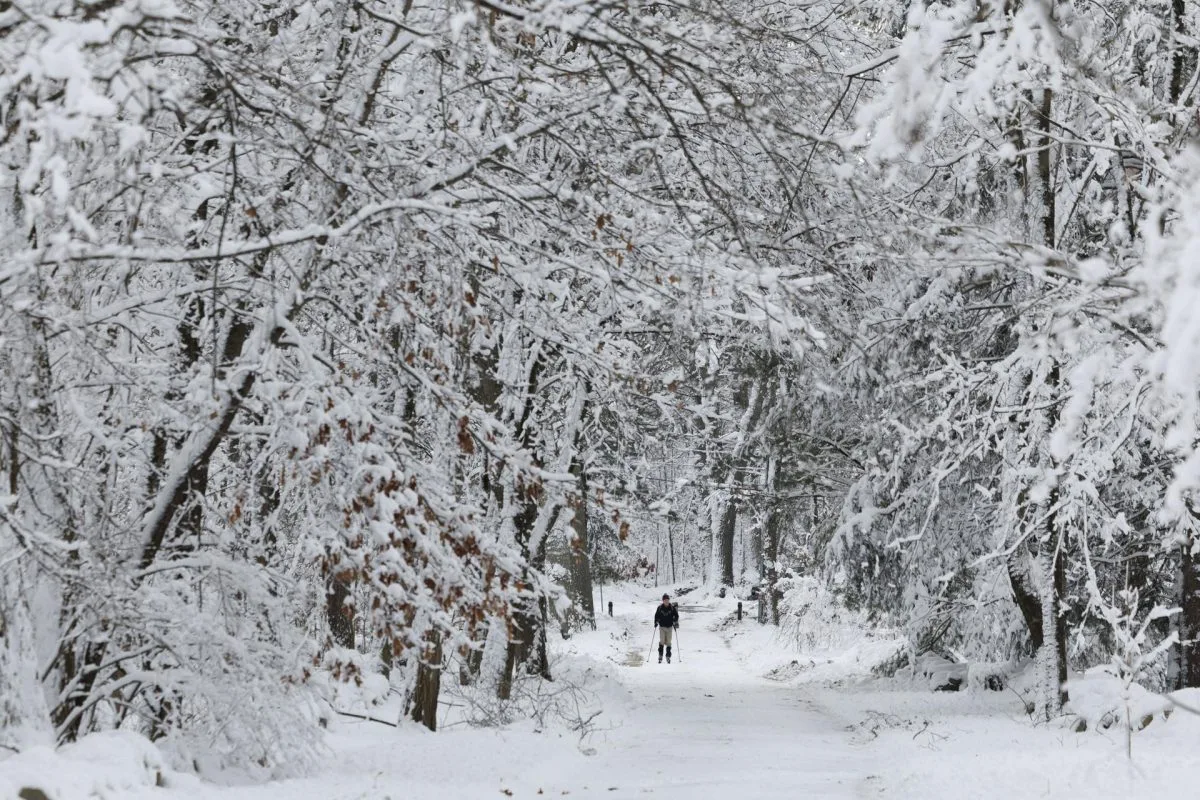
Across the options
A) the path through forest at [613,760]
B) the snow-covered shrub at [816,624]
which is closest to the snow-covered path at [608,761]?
the path through forest at [613,760]

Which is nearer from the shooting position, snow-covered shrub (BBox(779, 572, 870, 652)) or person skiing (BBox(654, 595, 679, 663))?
person skiing (BBox(654, 595, 679, 663))

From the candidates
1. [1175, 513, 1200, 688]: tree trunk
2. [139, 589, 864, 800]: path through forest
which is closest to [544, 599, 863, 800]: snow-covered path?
[139, 589, 864, 800]: path through forest

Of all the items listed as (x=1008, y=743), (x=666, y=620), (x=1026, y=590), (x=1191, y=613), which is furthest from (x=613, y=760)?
(x=666, y=620)

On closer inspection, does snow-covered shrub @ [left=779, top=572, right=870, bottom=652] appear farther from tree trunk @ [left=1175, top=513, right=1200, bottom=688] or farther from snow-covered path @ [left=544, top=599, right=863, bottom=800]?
tree trunk @ [left=1175, top=513, right=1200, bottom=688]

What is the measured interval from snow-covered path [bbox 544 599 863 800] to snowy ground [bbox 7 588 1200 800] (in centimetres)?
3

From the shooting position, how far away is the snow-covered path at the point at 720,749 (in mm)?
10586

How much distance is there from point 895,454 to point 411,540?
37.9 feet

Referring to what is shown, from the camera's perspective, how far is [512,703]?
15195 millimetres

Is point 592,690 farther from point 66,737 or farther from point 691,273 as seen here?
point 691,273

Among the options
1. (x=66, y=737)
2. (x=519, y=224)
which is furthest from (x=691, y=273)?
(x=66, y=737)

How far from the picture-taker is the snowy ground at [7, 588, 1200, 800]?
760cm

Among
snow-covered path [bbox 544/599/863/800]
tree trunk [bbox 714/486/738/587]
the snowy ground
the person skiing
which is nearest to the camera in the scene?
the snowy ground

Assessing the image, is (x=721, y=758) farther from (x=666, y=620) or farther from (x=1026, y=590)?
(x=666, y=620)

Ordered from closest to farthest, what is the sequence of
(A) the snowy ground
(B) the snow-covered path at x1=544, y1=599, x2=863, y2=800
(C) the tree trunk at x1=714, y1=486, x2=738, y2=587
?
(A) the snowy ground, (B) the snow-covered path at x1=544, y1=599, x2=863, y2=800, (C) the tree trunk at x1=714, y1=486, x2=738, y2=587
